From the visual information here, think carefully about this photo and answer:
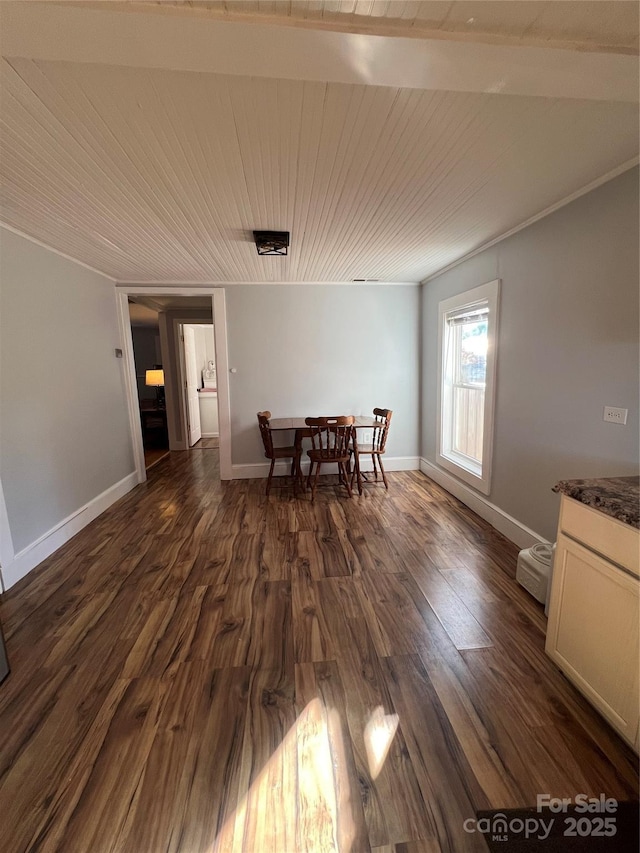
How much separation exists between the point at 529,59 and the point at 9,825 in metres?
2.90

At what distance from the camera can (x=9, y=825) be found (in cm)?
106

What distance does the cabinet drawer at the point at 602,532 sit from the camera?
3.85 feet

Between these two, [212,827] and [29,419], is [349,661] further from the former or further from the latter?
[29,419]

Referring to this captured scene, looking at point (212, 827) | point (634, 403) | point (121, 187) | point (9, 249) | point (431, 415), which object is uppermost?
point (121, 187)

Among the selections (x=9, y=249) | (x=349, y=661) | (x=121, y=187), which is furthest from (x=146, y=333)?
(x=349, y=661)

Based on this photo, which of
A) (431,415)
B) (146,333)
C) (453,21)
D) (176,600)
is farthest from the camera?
(146,333)

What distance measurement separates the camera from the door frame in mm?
3902

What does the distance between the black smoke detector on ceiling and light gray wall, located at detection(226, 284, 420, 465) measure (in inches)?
56.5

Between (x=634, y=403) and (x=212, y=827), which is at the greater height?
(x=634, y=403)

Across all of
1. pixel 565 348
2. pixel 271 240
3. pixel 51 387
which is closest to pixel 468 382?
pixel 565 348

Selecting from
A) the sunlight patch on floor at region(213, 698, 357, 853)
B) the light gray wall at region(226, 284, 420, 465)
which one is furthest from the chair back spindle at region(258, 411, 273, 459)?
the sunlight patch on floor at region(213, 698, 357, 853)

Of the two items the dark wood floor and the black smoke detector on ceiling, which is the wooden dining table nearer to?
the dark wood floor

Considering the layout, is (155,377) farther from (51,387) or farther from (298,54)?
(298,54)

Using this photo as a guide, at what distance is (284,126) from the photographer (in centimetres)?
141
